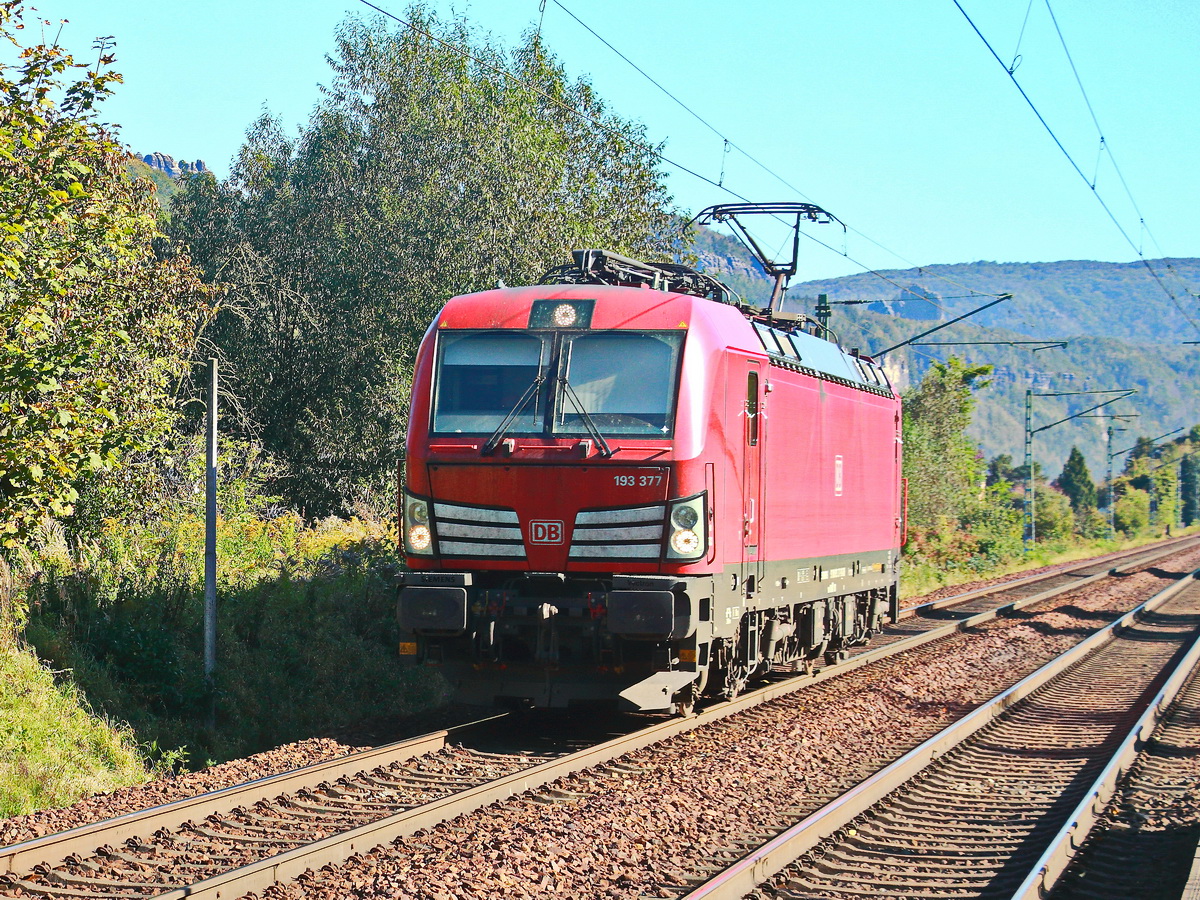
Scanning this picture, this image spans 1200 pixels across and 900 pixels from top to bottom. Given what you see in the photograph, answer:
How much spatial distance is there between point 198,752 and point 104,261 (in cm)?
444

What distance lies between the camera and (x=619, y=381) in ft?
34.1

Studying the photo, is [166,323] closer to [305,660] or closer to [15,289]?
[15,289]

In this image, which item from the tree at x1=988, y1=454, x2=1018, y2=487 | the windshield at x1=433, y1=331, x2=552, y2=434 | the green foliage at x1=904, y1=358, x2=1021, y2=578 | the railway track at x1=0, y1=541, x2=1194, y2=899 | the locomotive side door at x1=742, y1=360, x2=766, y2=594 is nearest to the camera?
the railway track at x1=0, y1=541, x2=1194, y2=899

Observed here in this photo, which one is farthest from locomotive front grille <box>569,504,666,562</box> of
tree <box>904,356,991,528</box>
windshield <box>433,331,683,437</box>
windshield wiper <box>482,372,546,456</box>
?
tree <box>904,356,991,528</box>

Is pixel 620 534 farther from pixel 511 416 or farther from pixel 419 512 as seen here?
pixel 419 512

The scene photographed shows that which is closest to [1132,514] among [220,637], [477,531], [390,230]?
[390,230]

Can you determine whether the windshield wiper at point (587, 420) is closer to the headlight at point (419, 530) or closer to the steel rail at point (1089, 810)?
the headlight at point (419, 530)

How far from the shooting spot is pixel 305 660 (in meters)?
13.0

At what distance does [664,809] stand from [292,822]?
7.84 feet

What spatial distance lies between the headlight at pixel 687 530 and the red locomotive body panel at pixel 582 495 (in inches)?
0.5

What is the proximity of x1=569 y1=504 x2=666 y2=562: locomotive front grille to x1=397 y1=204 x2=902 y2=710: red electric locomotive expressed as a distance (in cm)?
2

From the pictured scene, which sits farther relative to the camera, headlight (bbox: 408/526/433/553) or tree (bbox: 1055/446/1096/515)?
tree (bbox: 1055/446/1096/515)

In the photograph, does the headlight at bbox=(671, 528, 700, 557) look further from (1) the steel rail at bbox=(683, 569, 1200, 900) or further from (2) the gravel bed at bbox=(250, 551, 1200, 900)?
(1) the steel rail at bbox=(683, 569, 1200, 900)

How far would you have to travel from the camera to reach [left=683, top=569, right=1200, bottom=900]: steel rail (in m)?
6.61
